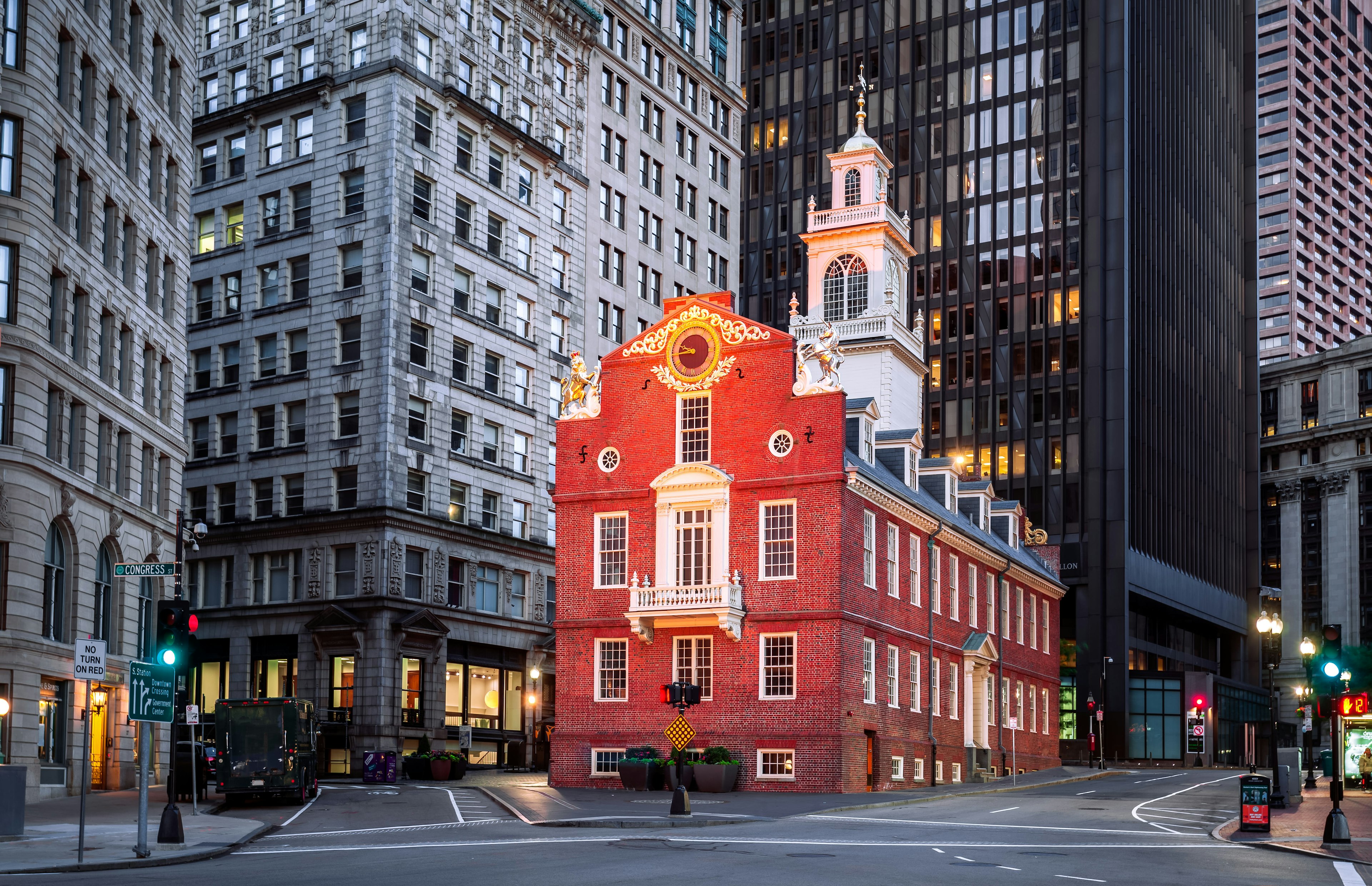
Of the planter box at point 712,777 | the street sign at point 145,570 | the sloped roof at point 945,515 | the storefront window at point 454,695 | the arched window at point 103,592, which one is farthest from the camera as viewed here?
the storefront window at point 454,695

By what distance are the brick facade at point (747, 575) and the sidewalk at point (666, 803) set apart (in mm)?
1838

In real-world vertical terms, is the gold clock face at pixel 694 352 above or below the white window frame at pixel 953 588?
above

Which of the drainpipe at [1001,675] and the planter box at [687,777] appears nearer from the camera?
the planter box at [687,777]

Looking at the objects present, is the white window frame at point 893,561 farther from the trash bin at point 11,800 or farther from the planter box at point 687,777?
the trash bin at point 11,800

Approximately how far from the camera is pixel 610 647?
52781 millimetres

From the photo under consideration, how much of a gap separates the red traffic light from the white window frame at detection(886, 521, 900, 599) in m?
16.0

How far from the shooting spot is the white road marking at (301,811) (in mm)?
34844

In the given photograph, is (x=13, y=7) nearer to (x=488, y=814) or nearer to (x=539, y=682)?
(x=488, y=814)

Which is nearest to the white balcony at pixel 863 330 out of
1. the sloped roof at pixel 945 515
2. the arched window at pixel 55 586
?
the sloped roof at pixel 945 515

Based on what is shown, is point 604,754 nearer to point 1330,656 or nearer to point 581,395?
point 581,395

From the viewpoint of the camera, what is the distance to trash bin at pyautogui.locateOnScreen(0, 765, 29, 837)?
27.1 metres

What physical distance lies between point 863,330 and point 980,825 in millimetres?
37057

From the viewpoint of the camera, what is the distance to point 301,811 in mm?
39438

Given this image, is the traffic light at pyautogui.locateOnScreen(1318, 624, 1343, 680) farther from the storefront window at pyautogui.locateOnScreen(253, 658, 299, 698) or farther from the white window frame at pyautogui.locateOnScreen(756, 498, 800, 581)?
the storefront window at pyautogui.locateOnScreen(253, 658, 299, 698)
